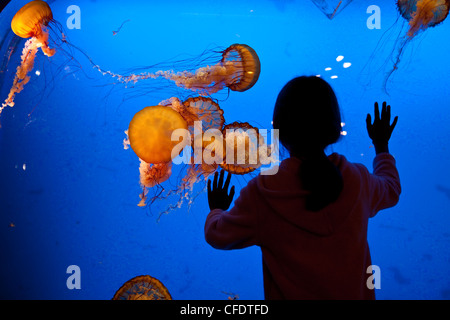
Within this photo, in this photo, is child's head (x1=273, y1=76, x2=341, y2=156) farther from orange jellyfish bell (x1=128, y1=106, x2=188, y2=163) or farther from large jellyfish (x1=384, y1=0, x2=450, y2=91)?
large jellyfish (x1=384, y1=0, x2=450, y2=91)

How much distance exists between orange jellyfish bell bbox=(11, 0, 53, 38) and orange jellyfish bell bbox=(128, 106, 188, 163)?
999 mm

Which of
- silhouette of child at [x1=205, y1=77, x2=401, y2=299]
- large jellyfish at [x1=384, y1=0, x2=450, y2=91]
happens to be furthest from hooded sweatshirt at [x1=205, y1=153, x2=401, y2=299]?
large jellyfish at [x1=384, y1=0, x2=450, y2=91]

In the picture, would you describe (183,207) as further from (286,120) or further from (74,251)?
(286,120)

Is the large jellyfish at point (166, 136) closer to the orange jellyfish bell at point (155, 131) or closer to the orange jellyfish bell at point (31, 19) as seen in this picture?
the orange jellyfish bell at point (155, 131)

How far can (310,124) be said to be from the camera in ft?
3.23

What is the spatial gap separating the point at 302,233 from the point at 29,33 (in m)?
2.45

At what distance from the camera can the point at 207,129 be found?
7.39 ft

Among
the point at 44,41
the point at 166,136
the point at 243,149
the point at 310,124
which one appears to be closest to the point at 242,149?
the point at 243,149

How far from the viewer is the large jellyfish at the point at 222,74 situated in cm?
231

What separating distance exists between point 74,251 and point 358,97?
8.33 feet

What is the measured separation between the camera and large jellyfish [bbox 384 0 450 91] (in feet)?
7.55

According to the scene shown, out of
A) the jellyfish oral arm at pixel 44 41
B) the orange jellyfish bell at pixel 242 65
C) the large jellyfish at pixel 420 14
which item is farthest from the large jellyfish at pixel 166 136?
the large jellyfish at pixel 420 14

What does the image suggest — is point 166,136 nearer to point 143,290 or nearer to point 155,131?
point 155,131
